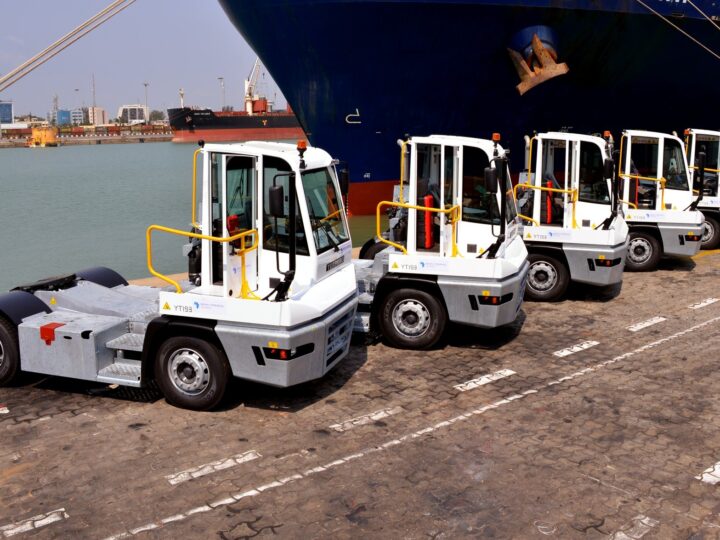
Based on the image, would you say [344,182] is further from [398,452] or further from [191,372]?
[398,452]

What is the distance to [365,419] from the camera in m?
7.39

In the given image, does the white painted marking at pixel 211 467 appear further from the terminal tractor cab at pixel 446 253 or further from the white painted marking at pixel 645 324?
the white painted marking at pixel 645 324

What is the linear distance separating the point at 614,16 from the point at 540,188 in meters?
11.8

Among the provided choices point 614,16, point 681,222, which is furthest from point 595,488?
point 614,16

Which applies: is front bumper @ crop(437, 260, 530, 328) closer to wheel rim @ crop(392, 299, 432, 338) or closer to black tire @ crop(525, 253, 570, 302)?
wheel rim @ crop(392, 299, 432, 338)

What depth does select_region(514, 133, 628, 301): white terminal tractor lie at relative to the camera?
1173cm

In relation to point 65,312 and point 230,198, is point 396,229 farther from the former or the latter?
point 65,312

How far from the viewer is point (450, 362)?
30.2ft

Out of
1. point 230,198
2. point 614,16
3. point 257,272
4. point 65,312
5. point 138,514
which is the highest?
point 614,16

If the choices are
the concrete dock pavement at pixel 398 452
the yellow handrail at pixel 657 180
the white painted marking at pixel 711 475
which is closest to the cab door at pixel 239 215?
the concrete dock pavement at pixel 398 452

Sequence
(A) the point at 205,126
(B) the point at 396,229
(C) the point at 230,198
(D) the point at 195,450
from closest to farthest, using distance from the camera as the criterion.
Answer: (D) the point at 195,450 → (C) the point at 230,198 → (B) the point at 396,229 → (A) the point at 205,126

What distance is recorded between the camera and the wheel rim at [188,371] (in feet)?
24.2

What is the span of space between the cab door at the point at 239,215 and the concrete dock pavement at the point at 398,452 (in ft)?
3.96

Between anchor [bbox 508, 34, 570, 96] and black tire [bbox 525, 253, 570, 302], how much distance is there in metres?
9.06
